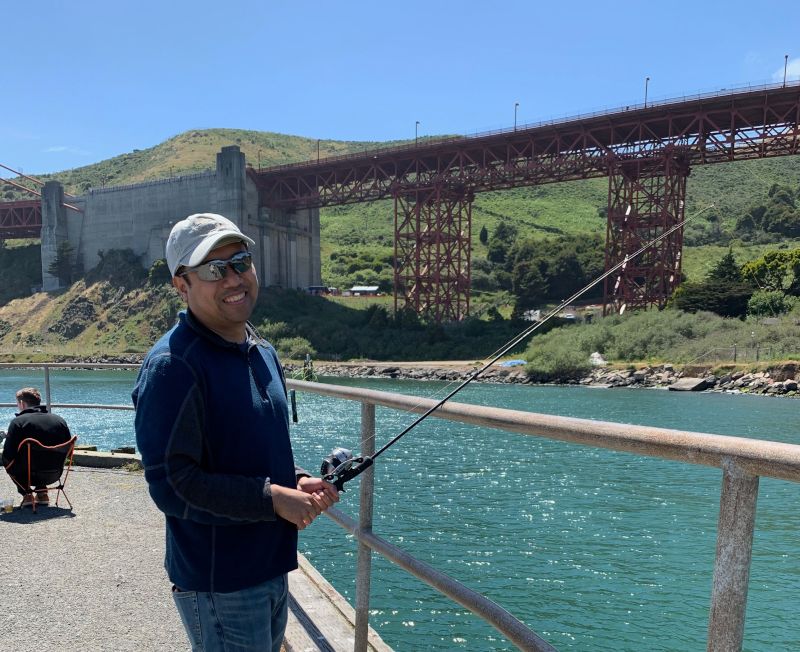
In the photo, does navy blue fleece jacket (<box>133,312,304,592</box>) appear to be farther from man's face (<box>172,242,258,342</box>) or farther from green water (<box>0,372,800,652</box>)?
green water (<box>0,372,800,652</box>)

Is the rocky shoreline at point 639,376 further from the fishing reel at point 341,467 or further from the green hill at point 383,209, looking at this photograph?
the fishing reel at point 341,467

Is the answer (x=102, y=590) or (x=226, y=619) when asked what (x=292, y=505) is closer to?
(x=226, y=619)

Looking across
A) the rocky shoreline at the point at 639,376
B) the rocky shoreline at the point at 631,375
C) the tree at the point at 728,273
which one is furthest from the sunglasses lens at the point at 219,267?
the tree at the point at 728,273

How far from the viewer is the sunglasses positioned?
5.55 feet

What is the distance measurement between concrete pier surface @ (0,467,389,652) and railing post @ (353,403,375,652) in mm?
173

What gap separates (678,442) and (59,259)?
81.3 m

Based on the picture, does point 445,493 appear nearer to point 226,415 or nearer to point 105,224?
point 226,415

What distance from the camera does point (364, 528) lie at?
2.46 m

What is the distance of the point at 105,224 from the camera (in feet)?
233

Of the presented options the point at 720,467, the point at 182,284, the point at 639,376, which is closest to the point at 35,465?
the point at 182,284

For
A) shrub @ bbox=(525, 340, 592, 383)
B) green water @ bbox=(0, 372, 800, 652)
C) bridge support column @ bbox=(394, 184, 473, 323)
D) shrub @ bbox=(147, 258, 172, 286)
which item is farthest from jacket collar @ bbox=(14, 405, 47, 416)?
shrub @ bbox=(147, 258, 172, 286)

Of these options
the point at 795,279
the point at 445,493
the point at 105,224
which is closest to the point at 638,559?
the point at 445,493

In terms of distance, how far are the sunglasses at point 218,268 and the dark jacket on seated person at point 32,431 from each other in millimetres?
4020

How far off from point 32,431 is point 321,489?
4194 mm
